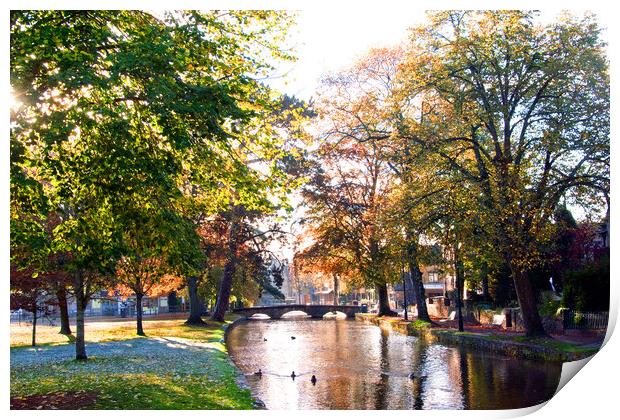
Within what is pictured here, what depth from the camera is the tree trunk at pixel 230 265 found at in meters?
28.9

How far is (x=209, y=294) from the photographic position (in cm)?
3562

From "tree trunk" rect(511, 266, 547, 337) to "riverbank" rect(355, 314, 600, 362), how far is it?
1.15 ft

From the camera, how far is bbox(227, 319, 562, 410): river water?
1287 cm

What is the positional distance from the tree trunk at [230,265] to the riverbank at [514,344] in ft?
30.7

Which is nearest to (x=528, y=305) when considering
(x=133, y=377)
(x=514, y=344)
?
(x=514, y=344)

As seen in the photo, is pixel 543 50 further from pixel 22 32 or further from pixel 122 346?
pixel 122 346

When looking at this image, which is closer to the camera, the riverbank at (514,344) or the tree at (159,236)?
the tree at (159,236)

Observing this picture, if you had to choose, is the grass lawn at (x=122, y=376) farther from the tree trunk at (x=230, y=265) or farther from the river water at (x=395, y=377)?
the tree trunk at (x=230, y=265)

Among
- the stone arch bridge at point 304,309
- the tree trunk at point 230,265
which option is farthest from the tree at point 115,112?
the stone arch bridge at point 304,309

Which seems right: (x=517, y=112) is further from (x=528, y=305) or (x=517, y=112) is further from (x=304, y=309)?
(x=304, y=309)

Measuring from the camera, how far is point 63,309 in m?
18.2

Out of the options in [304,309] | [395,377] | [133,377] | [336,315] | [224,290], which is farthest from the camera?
[336,315]

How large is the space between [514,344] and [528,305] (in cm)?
147

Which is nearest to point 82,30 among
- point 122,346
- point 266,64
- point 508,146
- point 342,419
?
point 266,64
